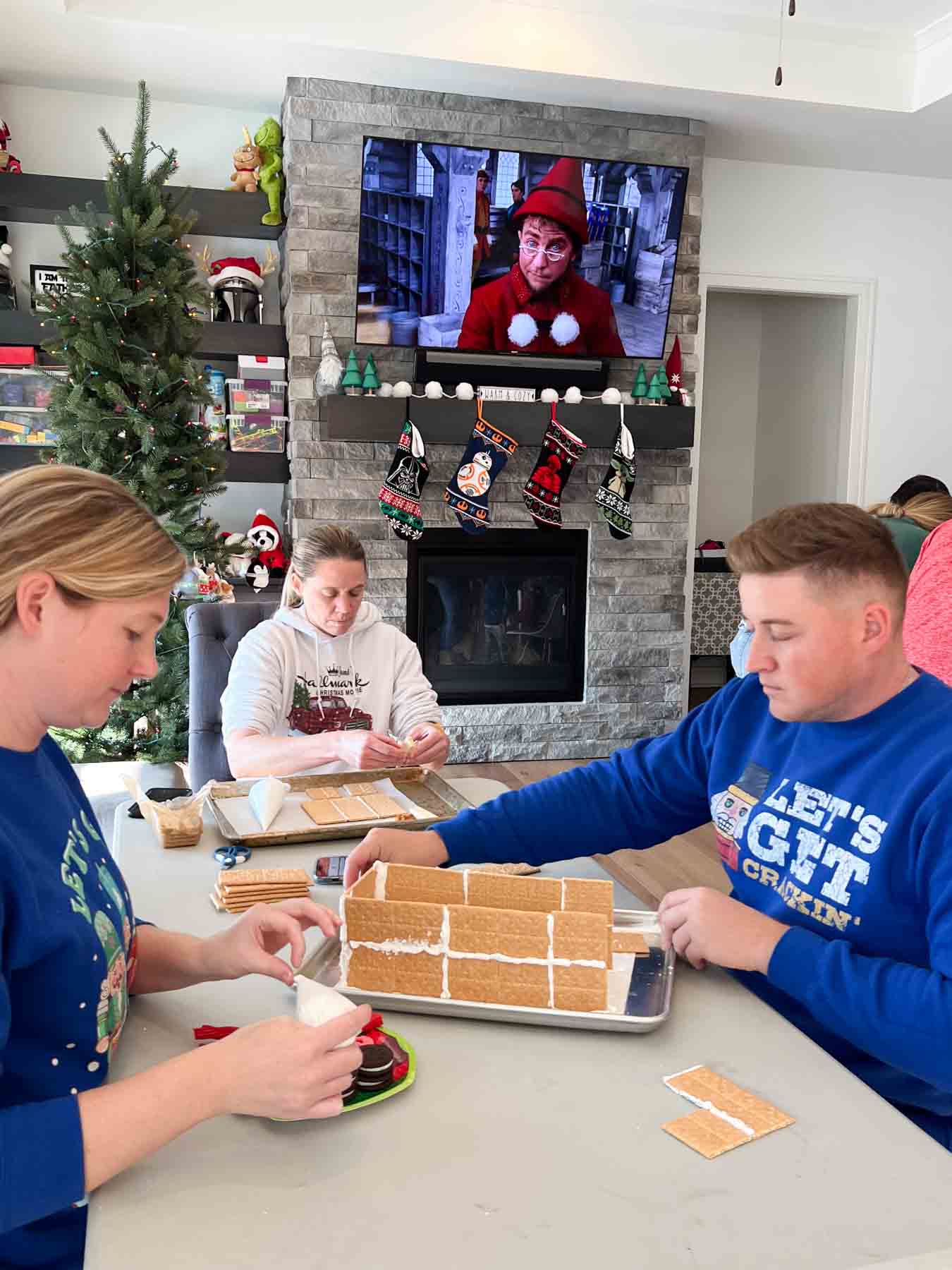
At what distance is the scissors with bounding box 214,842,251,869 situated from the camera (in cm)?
150

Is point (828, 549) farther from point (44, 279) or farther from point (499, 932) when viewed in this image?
point (44, 279)

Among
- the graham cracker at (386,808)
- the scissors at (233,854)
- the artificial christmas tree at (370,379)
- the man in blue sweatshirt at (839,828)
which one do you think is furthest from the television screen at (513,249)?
the man in blue sweatshirt at (839,828)

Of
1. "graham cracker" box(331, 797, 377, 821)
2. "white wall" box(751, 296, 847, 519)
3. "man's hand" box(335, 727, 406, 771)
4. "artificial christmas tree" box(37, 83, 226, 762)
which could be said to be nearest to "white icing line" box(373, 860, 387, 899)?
"graham cracker" box(331, 797, 377, 821)

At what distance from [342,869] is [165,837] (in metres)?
0.29

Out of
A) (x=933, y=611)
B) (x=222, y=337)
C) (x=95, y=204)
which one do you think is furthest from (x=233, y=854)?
(x=95, y=204)

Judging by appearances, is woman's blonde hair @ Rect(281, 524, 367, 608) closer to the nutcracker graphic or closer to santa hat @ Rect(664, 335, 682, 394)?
the nutcracker graphic

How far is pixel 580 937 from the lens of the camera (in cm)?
106

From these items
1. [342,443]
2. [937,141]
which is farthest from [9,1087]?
[937,141]

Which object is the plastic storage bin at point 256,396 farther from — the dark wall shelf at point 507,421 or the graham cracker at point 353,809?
the graham cracker at point 353,809

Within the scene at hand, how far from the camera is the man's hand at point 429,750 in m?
2.04

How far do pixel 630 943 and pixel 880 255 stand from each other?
494 cm

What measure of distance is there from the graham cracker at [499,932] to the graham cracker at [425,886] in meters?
0.06

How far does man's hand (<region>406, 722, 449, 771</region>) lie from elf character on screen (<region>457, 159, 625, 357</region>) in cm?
267

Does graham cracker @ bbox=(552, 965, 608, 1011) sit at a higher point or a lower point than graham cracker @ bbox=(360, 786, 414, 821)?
higher
